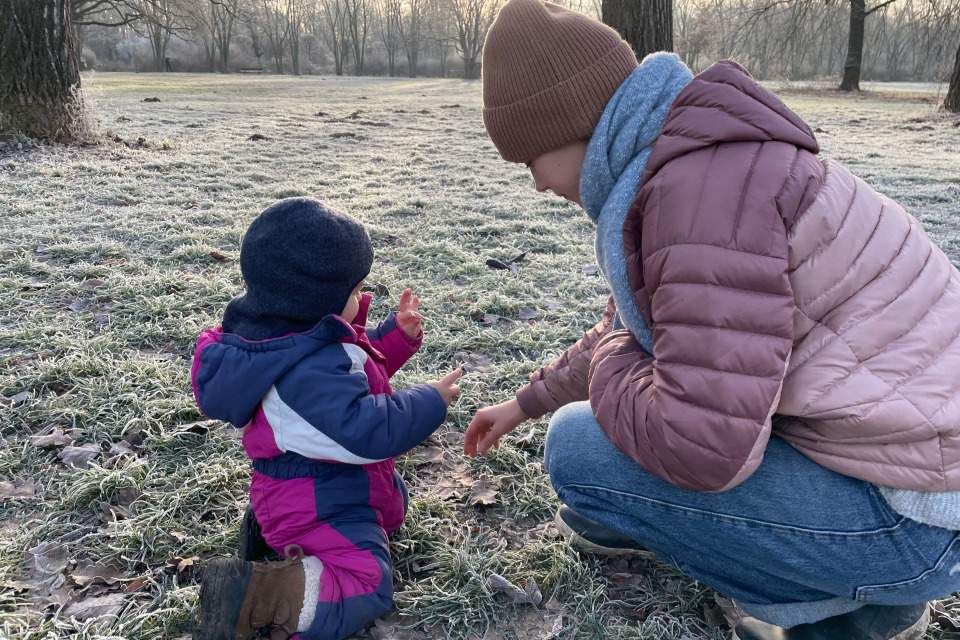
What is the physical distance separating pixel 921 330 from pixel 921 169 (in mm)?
7315

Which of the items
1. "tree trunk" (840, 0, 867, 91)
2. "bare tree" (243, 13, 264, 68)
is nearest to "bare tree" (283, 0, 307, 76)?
"bare tree" (243, 13, 264, 68)

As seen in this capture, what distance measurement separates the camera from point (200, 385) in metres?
1.58

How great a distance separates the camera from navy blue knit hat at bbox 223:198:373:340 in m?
1.54

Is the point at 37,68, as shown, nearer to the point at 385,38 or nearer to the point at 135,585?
the point at 135,585

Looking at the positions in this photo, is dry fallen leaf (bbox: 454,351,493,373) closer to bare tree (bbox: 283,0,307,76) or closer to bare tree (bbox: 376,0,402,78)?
bare tree (bbox: 283,0,307,76)

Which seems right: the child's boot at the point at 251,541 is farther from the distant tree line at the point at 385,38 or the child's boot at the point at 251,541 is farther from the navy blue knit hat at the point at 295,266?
the distant tree line at the point at 385,38

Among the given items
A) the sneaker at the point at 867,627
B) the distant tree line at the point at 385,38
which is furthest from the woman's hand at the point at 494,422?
the distant tree line at the point at 385,38

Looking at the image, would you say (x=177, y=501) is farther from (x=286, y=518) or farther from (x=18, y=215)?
(x=18, y=215)

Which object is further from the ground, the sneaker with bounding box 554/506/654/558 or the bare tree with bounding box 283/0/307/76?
the bare tree with bounding box 283/0/307/76

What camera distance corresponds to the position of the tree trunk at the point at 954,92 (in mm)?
12875

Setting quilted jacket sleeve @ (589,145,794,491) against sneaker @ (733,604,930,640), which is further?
sneaker @ (733,604,930,640)

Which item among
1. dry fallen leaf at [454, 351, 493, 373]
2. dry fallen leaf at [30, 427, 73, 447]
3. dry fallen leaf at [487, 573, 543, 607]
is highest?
dry fallen leaf at [454, 351, 493, 373]

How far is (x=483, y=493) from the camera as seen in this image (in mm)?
2037

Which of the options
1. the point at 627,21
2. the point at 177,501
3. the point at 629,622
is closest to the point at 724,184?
the point at 629,622
